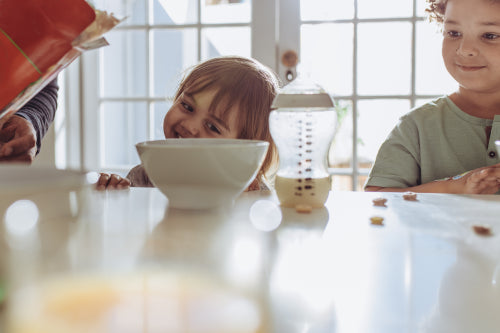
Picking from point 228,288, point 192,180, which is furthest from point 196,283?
point 192,180

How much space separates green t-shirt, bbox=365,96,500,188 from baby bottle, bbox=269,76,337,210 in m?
0.61

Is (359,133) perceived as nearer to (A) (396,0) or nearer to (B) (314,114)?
(A) (396,0)

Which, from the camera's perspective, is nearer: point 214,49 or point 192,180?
point 192,180

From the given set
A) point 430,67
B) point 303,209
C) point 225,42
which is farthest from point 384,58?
point 303,209

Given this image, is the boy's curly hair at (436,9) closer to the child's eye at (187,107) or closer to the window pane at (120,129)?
the child's eye at (187,107)

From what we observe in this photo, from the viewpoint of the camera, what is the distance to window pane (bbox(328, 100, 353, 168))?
2289 millimetres

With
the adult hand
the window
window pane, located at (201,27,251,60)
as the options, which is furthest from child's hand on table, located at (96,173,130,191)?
window pane, located at (201,27,251,60)

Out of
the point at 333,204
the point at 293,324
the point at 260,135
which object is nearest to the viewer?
the point at 293,324

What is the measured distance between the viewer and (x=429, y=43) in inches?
86.0

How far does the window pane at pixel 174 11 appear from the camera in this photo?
2369 mm

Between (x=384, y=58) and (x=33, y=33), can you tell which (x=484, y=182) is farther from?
(x=384, y=58)

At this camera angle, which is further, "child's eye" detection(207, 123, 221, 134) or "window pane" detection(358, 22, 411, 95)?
"window pane" detection(358, 22, 411, 95)

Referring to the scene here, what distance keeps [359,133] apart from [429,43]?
510 mm

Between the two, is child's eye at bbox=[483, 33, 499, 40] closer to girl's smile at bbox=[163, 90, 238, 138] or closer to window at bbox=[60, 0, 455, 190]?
girl's smile at bbox=[163, 90, 238, 138]
